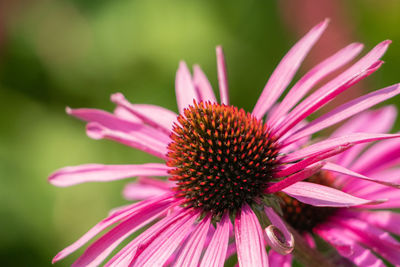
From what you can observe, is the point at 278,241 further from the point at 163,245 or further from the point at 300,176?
the point at 163,245

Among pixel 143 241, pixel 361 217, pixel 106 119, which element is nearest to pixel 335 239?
pixel 361 217

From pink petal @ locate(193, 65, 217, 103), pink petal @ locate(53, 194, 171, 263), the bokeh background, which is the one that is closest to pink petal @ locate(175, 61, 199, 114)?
pink petal @ locate(193, 65, 217, 103)

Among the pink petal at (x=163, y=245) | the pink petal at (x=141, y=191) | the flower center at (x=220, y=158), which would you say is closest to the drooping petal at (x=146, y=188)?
the pink petal at (x=141, y=191)

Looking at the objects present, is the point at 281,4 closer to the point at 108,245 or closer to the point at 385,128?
the point at 385,128

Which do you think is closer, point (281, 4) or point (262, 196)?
point (262, 196)

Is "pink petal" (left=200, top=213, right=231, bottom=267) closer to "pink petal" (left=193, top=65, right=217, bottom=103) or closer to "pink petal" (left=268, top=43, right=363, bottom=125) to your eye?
"pink petal" (left=268, top=43, right=363, bottom=125)

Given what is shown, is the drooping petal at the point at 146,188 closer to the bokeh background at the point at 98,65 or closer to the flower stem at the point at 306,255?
the flower stem at the point at 306,255

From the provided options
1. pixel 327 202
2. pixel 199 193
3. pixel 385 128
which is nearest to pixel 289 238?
pixel 327 202
